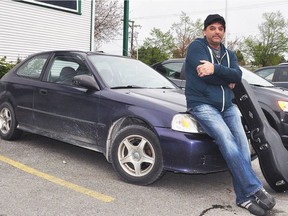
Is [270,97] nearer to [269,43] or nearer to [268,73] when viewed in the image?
[268,73]

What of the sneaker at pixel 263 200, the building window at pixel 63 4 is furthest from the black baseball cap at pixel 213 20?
the building window at pixel 63 4

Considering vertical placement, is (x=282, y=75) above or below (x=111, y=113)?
above

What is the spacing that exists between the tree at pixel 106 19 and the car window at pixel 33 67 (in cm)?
2964

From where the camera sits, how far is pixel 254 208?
3.31 m

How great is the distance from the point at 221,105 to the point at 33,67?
118 inches

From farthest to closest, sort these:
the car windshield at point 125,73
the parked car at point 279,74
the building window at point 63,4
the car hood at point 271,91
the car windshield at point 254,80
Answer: the building window at point 63,4
the parked car at point 279,74
the car windshield at point 254,80
the car hood at point 271,91
the car windshield at point 125,73

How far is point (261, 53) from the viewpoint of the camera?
51156mm

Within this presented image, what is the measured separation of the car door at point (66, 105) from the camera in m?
4.40

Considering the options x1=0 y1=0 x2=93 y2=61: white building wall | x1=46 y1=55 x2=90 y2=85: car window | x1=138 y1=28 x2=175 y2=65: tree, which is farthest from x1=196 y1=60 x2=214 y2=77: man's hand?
x1=138 y1=28 x2=175 y2=65: tree

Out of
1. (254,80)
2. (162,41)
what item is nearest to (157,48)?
(162,41)

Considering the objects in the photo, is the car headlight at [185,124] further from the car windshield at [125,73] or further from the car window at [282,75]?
the car window at [282,75]

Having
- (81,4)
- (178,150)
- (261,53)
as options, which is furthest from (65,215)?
(261,53)

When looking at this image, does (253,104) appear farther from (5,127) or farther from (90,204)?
(5,127)

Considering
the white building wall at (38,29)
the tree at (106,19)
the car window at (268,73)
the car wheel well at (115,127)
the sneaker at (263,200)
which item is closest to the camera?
the sneaker at (263,200)
